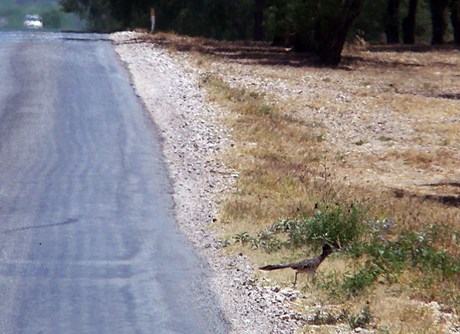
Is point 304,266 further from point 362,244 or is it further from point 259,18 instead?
point 259,18

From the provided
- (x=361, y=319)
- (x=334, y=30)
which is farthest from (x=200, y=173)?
(x=334, y=30)

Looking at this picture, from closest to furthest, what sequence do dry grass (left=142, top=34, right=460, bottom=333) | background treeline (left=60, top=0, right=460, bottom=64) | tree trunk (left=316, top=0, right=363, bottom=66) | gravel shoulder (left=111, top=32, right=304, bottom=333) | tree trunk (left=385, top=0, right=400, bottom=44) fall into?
gravel shoulder (left=111, top=32, right=304, bottom=333) < dry grass (left=142, top=34, right=460, bottom=333) < tree trunk (left=316, top=0, right=363, bottom=66) < background treeline (left=60, top=0, right=460, bottom=64) < tree trunk (left=385, top=0, right=400, bottom=44)

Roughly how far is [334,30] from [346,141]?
12781mm

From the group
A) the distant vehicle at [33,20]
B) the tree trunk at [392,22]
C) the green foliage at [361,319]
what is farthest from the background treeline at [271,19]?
the green foliage at [361,319]

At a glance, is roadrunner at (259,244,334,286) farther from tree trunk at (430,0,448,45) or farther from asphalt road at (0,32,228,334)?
tree trunk at (430,0,448,45)

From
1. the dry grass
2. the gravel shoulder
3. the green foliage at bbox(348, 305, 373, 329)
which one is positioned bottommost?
the dry grass

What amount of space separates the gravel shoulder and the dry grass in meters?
0.27

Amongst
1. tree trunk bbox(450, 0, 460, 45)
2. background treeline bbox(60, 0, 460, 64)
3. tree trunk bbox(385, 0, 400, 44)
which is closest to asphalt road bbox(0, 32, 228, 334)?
background treeline bbox(60, 0, 460, 64)

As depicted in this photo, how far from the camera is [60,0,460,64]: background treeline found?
36.4 m

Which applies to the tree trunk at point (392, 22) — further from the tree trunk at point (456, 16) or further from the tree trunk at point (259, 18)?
the tree trunk at point (259, 18)

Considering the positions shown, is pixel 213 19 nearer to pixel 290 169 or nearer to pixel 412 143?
pixel 412 143

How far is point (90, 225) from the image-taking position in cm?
1158

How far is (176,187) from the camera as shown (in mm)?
13734

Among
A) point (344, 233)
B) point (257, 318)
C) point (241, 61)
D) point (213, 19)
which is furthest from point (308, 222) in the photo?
point (213, 19)
